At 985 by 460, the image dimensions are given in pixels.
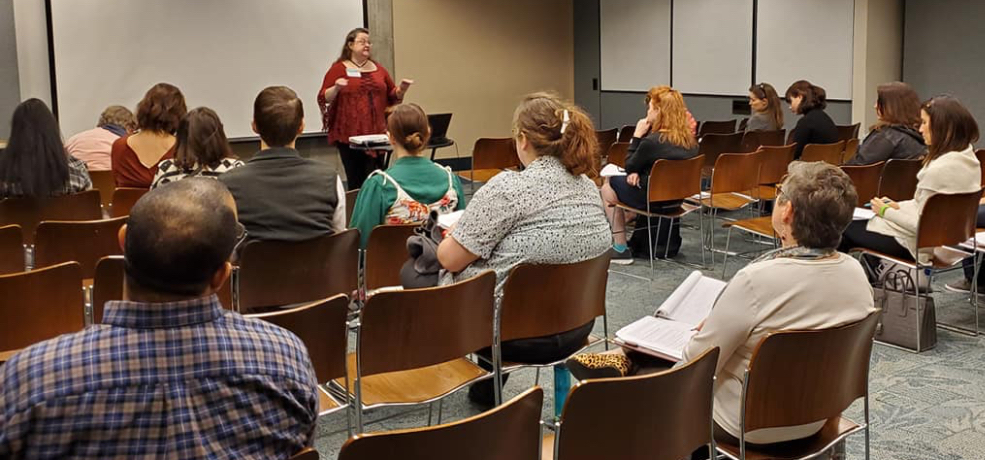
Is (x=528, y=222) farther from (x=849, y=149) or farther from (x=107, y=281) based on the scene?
(x=849, y=149)

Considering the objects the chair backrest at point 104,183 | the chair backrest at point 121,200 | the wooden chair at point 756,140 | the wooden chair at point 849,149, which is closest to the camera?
the chair backrest at point 121,200

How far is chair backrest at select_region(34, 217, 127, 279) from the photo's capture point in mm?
3576

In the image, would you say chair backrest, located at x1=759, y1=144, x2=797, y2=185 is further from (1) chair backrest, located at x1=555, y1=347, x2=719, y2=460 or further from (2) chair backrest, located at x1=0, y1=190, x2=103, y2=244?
(1) chair backrest, located at x1=555, y1=347, x2=719, y2=460

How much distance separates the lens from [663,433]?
2047 millimetres

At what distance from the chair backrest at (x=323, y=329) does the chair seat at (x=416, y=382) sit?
0.16m

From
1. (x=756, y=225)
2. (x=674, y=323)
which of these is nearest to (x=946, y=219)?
(x=756, y=225)

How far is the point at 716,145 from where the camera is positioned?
23.7 feet

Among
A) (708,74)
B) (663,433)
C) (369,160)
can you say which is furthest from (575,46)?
(663,433)

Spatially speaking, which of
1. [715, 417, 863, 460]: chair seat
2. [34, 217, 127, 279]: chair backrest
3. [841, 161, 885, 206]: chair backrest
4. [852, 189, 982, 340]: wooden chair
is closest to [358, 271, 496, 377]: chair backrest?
[715, 417, 863, 460]: chair seat

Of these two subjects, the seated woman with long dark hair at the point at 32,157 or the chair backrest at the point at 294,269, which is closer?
the chair backrest at the point at 294,269

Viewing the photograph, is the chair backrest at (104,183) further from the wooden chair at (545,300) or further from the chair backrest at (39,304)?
the wooden chair at (545,300)

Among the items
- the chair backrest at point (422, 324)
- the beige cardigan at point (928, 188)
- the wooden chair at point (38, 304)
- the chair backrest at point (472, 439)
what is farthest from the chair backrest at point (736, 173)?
the chair backrest at point (472, 439)

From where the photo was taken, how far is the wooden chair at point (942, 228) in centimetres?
429

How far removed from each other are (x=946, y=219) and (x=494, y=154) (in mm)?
4046
